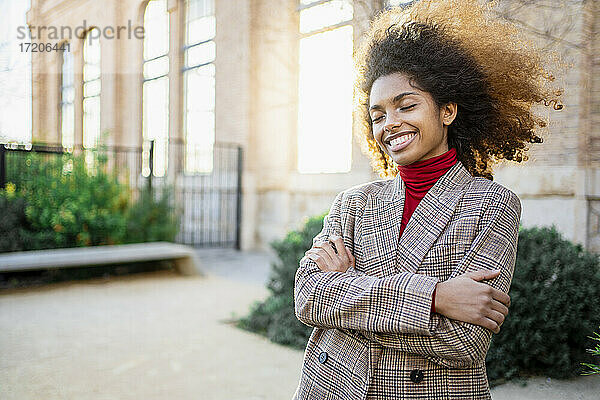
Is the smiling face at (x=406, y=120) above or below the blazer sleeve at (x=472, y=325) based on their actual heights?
above

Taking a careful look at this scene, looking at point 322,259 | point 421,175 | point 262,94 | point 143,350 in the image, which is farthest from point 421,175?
point 262,94

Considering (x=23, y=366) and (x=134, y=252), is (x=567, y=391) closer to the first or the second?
(x=23, y=366)

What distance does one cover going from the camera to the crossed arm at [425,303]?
1.41 m

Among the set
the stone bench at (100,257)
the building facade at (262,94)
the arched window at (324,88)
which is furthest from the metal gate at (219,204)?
the stone bench at (100,257)

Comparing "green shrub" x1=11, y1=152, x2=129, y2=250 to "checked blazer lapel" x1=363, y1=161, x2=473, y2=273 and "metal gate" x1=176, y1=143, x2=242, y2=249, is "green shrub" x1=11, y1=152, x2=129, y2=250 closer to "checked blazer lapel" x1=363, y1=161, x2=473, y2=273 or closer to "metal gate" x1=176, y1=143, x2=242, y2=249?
"metal gate" x1=176, y1=143, x2=242, y2=249

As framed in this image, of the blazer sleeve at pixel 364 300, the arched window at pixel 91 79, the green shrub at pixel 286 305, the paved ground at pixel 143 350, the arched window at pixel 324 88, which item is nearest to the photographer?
the blazer sleeve at pixel 364 300

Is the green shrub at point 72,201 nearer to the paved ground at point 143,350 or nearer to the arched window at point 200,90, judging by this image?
the paved ground at point 143,350

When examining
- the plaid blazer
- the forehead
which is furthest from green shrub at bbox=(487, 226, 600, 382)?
the forehead

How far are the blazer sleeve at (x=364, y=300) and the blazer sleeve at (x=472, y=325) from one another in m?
0.04

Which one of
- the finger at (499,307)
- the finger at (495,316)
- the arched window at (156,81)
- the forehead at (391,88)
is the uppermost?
the arched window at (156,81)

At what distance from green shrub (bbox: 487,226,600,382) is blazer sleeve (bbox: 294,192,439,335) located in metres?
1.99

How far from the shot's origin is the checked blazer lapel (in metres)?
1.55

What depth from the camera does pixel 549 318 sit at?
3178 mm

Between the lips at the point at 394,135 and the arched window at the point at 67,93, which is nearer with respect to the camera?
the lips at the point at 394,135
